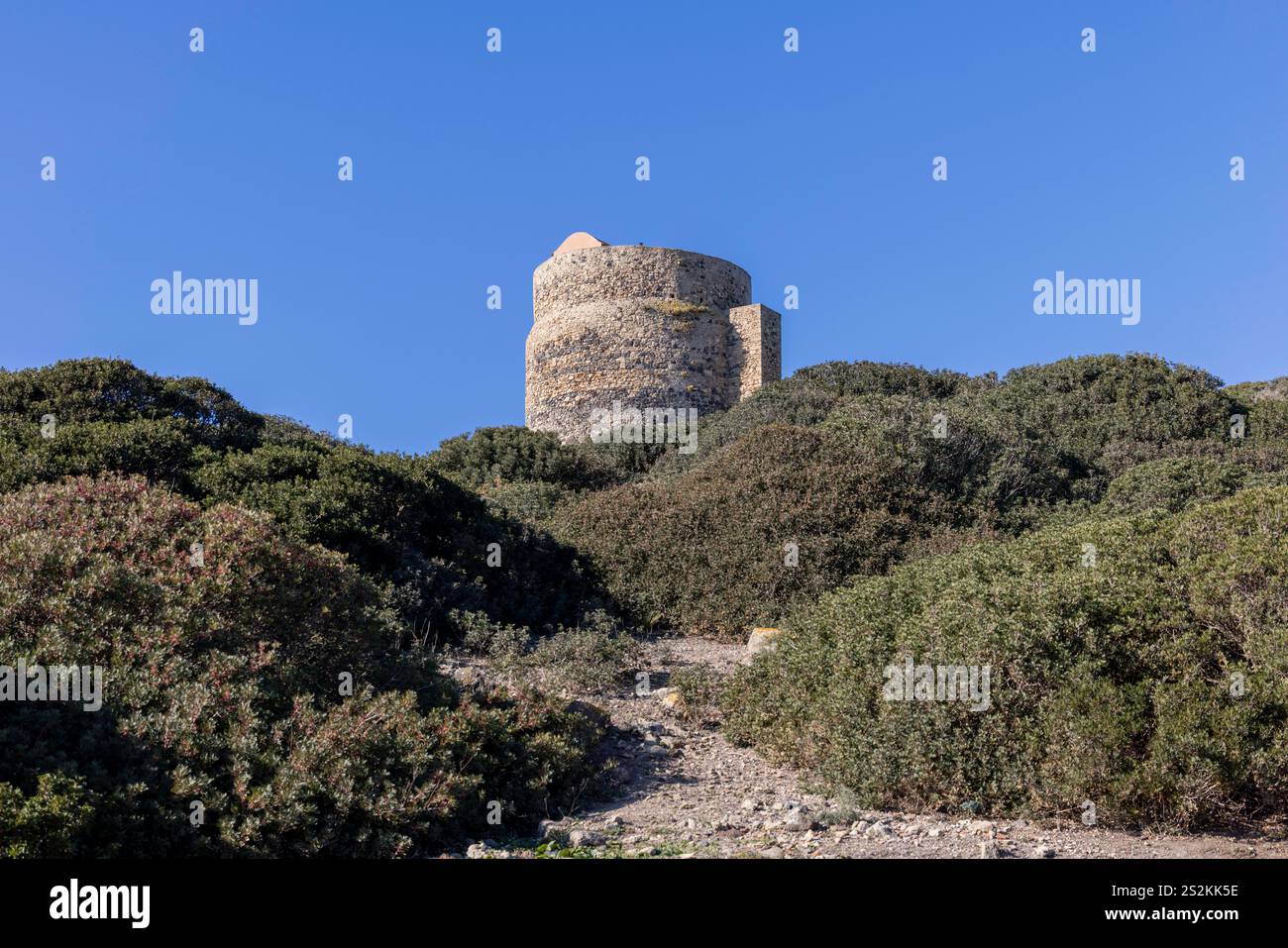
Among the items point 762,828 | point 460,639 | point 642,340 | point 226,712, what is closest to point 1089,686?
point 762,828

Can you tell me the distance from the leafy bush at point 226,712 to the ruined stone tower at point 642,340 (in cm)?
2141

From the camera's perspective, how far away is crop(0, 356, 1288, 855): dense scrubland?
573cm

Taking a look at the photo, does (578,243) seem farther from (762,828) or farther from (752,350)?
(762,828)

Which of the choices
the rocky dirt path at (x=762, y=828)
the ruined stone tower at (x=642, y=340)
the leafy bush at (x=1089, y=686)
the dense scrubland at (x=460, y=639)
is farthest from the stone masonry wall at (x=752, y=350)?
the rocky dirt path at (x=762, y=828)

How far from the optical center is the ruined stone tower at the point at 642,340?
1151 inches

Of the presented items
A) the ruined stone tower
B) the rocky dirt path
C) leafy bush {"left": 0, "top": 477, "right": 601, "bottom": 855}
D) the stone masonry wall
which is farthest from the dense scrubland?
the stone masonry wall

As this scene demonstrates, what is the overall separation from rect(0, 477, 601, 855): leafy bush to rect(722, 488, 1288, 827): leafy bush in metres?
1.80

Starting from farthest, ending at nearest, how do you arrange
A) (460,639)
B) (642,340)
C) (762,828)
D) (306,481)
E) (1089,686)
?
(642,340) → (306,481) → (460,639) → (1089,686) → (762,828)

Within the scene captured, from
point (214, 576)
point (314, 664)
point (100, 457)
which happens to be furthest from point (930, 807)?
point (100, 457)

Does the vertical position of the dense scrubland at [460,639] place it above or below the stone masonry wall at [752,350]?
below

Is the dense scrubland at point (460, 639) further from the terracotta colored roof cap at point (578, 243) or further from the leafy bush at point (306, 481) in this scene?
the terracotta colored roof cap at point (578, 243)

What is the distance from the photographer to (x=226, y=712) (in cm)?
598

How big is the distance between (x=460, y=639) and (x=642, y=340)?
1931 cm
